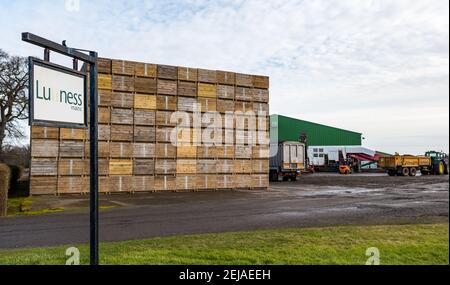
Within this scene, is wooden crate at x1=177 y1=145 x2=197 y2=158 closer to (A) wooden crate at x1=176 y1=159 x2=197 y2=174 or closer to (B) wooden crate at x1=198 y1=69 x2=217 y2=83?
(A) wooden crate at x1=176 y1=159 x2=197 y2=174

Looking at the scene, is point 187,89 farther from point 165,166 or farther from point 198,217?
point 198,217

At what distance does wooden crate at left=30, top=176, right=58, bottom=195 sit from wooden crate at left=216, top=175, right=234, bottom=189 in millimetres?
7185

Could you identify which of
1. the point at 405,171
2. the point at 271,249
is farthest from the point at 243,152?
the point at 405,171

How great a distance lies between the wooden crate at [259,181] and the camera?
70.2 ft

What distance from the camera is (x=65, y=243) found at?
760 centimetres

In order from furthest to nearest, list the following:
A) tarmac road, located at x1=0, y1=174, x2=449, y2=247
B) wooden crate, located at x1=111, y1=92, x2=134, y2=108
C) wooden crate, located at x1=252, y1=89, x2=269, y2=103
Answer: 1. wooden crate, located at x1=252, y1=89, x2=269, y2=103
2. wooden crate, located at x1=111, y1=92, x2=134, y2=108
3. tarmac road, located at x1=0, y1=174, x2=449, y2=247

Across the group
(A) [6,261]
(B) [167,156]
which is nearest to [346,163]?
(B) [167,156]

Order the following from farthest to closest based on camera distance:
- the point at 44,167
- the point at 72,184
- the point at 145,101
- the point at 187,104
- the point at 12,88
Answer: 1. the point at 12,88
2. the point at 187,104
3. the point at 145,101
4. the point at 72,184
5. the point at 44,167

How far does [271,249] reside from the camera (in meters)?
6.22

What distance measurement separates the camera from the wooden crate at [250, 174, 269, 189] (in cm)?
2139

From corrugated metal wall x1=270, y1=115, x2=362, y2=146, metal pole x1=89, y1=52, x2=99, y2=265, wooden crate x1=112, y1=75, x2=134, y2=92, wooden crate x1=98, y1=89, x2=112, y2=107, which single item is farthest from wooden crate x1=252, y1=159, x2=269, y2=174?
corrugated metal wall x1=270, y1=115, x2=362, y2=146

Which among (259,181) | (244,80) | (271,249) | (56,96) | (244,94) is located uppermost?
(244,80)

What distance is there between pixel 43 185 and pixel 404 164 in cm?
3124
